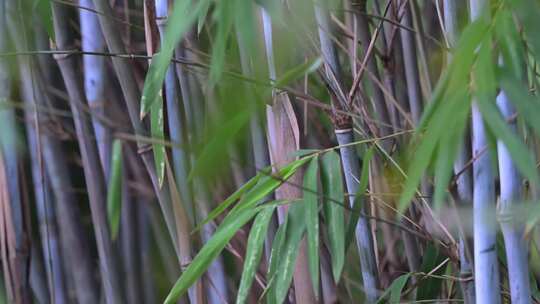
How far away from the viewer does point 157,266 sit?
135cm

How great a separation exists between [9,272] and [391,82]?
0.59m

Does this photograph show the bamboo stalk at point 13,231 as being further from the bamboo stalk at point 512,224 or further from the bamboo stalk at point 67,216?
the bamboo stalk at point 512,224

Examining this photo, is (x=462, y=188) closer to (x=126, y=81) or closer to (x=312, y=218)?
(x=312, y=218)

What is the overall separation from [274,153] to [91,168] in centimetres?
33

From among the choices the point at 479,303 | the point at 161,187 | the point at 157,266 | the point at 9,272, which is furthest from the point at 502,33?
the point at 157,266

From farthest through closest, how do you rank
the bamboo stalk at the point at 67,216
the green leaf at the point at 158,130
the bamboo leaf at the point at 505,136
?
the bamboo stalk at the point at 67,216 < the green leaf at the point at 158,130 < the bamboo leaf at the point at 505,136

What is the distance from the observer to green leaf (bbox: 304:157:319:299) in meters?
0.73

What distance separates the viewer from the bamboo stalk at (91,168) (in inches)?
43.6

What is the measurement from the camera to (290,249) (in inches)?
29.9

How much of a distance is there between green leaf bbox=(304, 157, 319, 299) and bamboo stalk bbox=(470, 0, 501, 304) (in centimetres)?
14

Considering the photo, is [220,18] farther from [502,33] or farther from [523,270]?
[523,270]

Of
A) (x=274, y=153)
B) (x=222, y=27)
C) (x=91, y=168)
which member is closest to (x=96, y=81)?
(x=91, y=168)

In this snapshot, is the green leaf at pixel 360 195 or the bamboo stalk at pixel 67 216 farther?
the bamboo stalk at pixel 67 216

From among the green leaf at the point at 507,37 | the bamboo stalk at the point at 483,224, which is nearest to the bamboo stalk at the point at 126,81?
the bamboo stalk at the point at 483,224
